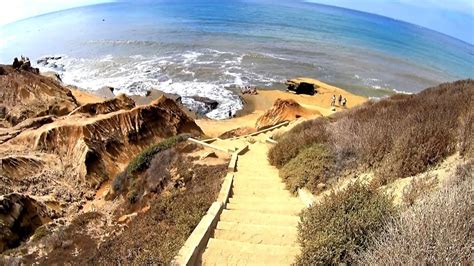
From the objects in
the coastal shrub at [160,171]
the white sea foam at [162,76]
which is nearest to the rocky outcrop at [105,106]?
the white sea foam at [162,76]

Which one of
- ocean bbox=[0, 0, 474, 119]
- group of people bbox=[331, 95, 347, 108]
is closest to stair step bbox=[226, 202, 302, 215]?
ocean bbox=[0, 0, 474, 119]

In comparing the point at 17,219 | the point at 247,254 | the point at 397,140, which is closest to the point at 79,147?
the point at 17,219

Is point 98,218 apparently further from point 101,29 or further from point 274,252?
point 101,29

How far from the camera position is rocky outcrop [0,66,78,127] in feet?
88.9

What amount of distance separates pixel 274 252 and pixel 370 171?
11.2ft

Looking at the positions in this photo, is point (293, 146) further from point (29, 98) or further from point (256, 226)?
point (29, 98)

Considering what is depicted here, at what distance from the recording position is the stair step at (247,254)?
6.03 metres

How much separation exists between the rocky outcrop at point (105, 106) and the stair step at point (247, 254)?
2016 cm

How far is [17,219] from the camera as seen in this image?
13250 mm

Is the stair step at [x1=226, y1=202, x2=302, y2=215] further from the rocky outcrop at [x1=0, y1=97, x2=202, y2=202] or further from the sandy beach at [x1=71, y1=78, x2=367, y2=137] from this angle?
the sandy beach at [x1=71, y1=78, x2=367, y2=137]

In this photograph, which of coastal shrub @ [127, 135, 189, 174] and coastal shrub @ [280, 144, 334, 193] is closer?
coastal shrub @ [280, 144, 334, 193]

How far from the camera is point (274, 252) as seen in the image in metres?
6.18

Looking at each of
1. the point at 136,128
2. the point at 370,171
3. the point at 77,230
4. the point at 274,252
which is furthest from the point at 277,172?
the point at 136,128

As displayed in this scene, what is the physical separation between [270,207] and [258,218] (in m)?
0.75
